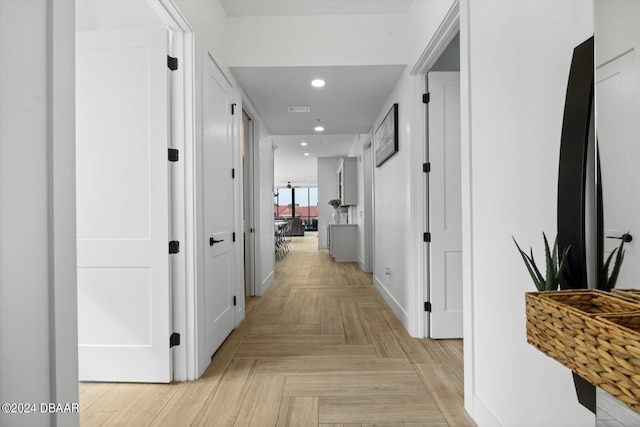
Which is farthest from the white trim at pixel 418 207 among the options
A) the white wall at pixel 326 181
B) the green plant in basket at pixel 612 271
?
the white wall at pixel 326 181

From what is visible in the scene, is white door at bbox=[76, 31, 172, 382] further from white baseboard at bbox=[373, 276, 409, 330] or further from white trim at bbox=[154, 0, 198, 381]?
white baseboard at bbox=[373, 276, 409, 330]

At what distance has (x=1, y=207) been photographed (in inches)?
33.9

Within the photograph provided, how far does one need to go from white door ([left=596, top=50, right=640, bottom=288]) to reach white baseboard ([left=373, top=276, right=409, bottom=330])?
2.45 meters

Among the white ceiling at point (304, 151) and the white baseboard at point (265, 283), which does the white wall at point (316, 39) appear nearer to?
the white baseboard at point (265, 283)

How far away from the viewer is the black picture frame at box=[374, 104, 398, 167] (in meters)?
3.42

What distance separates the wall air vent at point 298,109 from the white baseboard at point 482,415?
3477 mm

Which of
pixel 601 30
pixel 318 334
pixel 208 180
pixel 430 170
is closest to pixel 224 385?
pixel 318 334

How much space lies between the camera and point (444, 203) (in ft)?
9.49

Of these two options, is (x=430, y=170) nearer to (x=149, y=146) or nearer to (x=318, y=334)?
(x=318, y=334)

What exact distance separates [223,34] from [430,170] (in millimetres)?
2121

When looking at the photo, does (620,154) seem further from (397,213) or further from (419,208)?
(397,213)

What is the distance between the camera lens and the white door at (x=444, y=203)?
2881mm

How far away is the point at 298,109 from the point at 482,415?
3640 millimetres

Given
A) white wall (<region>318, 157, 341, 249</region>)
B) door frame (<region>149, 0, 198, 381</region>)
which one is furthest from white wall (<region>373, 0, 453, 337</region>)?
white wall (<region>318, 157, 341, 249</region>)
